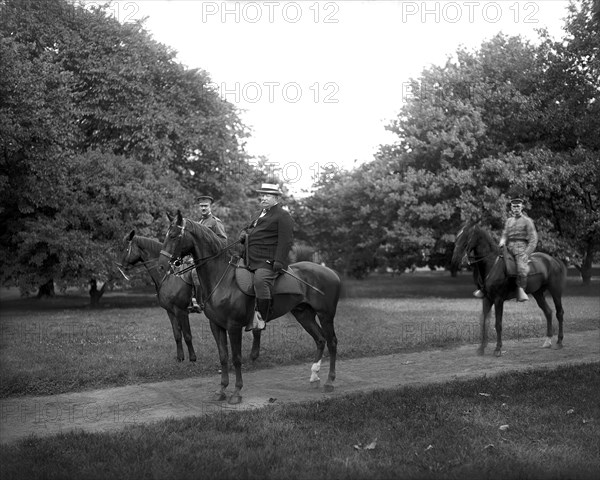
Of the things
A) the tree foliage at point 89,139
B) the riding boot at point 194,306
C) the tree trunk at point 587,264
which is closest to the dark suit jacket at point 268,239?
the riding boot at point 194,306

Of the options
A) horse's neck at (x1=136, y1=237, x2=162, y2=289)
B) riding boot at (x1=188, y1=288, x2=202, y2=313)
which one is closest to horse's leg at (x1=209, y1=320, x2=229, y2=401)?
riding boot at (x1=188, y1=288, x2=202, y2=313)

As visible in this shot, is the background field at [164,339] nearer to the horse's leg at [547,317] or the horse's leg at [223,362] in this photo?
the horse's leg at [547,317]

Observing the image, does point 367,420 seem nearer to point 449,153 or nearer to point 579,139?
point 449,153

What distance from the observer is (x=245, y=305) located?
925 cm

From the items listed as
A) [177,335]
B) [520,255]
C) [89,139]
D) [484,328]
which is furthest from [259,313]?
[89,139]

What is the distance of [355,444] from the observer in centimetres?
670

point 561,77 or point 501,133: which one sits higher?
point 561,77

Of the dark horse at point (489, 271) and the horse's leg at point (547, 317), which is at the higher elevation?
the dark horse at point (489, 271)

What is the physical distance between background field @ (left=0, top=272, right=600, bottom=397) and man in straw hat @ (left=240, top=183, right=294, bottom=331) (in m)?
2.39

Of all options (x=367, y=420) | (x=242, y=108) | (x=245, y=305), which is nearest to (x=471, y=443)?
(x=367, y=420)

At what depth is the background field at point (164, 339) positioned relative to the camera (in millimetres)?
10898

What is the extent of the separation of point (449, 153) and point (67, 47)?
62.2 ft

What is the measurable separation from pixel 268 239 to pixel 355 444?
145 inches

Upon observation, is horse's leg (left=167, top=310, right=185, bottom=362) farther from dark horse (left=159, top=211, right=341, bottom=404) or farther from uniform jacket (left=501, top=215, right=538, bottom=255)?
uniform jacket (left=501, top=215, right=538, bottom=255)
